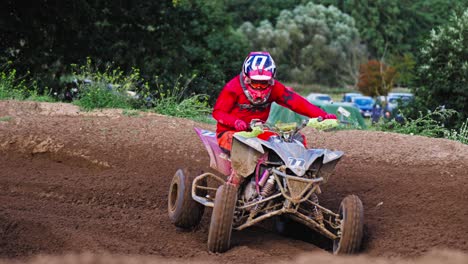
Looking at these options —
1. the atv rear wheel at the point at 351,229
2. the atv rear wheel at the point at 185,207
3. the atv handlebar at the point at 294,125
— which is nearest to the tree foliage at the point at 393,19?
the atv rear wheel at the point at 185,207

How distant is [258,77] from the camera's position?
361 inches

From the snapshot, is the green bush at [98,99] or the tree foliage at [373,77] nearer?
the green bush at [98,99]

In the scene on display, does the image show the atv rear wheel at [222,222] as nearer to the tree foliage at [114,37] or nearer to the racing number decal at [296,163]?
the racing number decal at [296,163]

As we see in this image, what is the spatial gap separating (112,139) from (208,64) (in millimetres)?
16581

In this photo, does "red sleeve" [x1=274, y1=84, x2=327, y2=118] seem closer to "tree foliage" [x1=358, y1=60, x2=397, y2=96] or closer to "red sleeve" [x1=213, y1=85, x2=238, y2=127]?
"red sleeve" [x1=213, y1=85, x2=238, y2=127]

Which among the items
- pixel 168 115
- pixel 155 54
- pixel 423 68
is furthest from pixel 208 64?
pixel 168 115

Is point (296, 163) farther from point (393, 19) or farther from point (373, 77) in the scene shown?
point (393, 19)

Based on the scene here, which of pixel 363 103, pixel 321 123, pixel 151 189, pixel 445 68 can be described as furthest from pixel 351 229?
pixel 363 103

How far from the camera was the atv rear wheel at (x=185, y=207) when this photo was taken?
9.23 meters

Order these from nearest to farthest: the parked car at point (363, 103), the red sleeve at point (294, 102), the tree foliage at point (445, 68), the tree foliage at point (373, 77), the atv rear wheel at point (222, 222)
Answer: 1. the atv rear wheel at point (222, 222)
2. the red sleeve at point (294, 102)
3. the tree foliage at point (445, 68)
4. the parked car at point (363, 103)
5. the tree foliage at point (373, 77)

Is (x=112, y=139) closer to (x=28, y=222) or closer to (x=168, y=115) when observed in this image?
(x=168, y=115)

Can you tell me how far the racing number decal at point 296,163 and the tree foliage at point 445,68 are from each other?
15016mm

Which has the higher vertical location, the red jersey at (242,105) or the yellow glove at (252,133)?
the red jersey at (242,105)

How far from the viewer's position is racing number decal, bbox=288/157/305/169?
8406mm
